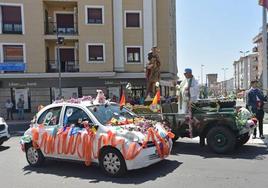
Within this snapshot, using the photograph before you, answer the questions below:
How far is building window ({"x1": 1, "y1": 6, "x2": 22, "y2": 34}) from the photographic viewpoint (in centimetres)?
2572

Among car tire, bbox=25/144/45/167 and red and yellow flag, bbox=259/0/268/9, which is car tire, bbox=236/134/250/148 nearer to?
car tire, bbox=25/144/45/167

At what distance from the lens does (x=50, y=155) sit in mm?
7652

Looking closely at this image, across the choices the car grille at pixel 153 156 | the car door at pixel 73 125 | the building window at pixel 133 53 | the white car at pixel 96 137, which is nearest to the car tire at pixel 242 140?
the white car at pixel 96 137

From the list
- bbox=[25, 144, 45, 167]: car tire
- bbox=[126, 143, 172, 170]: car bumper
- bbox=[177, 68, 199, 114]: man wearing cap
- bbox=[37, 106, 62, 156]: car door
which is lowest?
bbox=[25, 144, 45, 167]: car tire

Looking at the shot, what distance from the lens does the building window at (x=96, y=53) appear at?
26.6m

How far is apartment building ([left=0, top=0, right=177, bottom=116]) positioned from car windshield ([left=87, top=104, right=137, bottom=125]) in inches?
666

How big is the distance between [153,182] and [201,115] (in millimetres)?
3218

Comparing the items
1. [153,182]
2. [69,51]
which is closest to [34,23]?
[69,51]

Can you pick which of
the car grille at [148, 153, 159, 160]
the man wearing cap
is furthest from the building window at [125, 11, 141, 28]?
the car grille at [148, 153, 159, 160]

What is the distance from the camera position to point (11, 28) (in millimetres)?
26000

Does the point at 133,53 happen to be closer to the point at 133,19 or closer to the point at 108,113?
the point at 133,19

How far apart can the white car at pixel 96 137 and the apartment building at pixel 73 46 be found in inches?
675

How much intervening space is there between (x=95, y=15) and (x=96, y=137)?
21.4m

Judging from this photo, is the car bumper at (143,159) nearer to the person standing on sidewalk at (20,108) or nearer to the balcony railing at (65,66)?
the person standing on sidewalk at (20,108)
